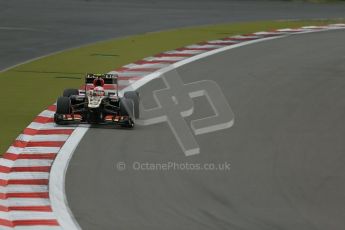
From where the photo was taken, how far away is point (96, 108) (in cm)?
2086

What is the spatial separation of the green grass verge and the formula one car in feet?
3.26

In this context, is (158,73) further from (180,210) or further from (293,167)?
(180,210)

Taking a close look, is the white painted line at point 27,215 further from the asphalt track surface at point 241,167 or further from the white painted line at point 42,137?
the white painted line at point 42,137

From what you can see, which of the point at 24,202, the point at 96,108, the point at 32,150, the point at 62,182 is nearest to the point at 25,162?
the point at 32,150

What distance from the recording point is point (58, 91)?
81.9 ft

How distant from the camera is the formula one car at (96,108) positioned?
21.0 meters

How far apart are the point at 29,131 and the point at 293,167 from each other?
5.63 metres

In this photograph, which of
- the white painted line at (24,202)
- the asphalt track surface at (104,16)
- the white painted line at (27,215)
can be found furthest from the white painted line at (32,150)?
the asphalt track surface at (104,16)

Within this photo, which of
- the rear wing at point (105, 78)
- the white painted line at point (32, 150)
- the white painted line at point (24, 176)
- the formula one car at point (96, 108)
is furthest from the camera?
the rear wing at point (105, 78)

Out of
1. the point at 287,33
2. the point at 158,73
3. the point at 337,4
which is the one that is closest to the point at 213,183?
the point at 158,73

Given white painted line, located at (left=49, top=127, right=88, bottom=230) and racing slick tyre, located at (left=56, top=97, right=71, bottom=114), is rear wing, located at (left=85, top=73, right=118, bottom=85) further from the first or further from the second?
white painted line, located at (left=49, top=127, right=88, bottom=230)

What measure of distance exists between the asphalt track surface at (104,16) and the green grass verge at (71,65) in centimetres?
97

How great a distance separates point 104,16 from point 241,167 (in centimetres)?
1897

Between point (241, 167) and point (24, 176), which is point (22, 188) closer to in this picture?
point (24, 176)
